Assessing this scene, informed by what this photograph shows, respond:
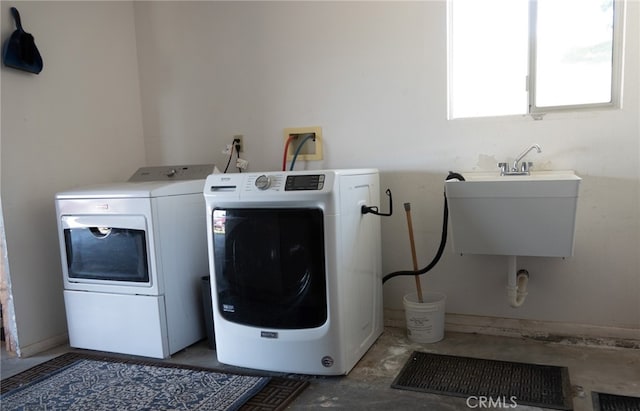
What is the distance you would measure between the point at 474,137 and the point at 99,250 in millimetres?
2057

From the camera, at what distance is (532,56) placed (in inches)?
95.4

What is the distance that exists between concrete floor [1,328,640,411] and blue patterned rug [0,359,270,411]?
0.18 meters

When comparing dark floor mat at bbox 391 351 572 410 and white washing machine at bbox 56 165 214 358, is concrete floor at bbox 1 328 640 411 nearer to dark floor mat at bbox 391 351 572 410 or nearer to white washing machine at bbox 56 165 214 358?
dark floor mat at bbox 391 351 572 410

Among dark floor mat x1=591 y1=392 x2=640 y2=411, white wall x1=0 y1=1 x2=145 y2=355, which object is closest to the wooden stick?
dark floor mat x1=591 y1=392 x2=640 y2=411

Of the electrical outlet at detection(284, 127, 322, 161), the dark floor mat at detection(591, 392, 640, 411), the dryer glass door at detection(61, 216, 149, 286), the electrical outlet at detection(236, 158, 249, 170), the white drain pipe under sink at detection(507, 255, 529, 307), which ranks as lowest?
the dark floor mat at detection(591, 392, 640, 411)

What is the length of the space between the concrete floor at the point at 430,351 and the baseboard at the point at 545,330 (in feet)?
0.16

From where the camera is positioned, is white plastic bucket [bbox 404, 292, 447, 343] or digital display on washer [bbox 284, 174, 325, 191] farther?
white plastic bucket [bbox 404, 292, 447, 343]

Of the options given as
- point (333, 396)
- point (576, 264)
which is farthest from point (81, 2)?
point (576, 264)

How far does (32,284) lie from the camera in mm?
2570

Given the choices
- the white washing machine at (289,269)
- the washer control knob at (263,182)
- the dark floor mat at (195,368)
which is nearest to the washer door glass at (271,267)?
the white washing machine at (289,269)

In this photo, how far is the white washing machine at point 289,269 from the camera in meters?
2.02

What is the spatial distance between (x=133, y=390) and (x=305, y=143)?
5.35 feet

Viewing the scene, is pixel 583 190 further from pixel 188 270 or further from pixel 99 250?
pixel 99 250

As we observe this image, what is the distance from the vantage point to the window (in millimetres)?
2336
